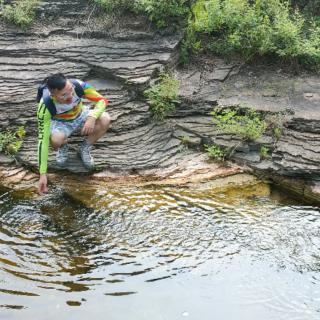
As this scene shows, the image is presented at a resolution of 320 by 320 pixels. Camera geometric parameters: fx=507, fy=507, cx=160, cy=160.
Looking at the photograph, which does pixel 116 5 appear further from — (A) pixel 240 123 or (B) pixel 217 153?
(B) pixel 217 153

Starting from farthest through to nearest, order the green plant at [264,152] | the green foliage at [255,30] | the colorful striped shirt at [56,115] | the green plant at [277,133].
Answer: the green foliage at [255,30] < the green plant at [277,133] < the green plant at [264,152] < the colorful striped shirt at [56,115]

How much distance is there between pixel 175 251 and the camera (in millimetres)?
5402

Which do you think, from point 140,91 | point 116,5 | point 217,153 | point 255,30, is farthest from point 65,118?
point 255,30

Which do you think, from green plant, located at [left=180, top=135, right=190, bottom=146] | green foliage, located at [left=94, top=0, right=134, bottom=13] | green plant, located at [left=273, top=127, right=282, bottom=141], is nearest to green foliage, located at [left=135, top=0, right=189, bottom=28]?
green foliage, located at [left=94, top=0, right=134, bottom=13]

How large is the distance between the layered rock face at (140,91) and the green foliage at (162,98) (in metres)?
0.12

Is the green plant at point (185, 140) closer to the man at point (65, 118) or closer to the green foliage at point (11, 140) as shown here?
the man at point (65, 118)

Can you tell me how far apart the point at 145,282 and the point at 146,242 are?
2.30 feet

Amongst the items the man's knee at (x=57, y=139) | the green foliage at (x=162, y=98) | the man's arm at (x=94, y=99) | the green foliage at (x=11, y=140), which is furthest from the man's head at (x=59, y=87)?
the green foliage at (x=162, y=98)

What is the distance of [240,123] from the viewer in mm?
7648

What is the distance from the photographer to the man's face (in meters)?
6.00

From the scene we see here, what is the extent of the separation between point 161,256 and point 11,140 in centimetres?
337

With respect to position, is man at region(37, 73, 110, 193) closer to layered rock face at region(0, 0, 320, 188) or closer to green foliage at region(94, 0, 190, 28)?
layered rock face at region(0, 0, 320, 188)

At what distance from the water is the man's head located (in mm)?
1321

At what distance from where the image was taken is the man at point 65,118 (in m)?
6.07
